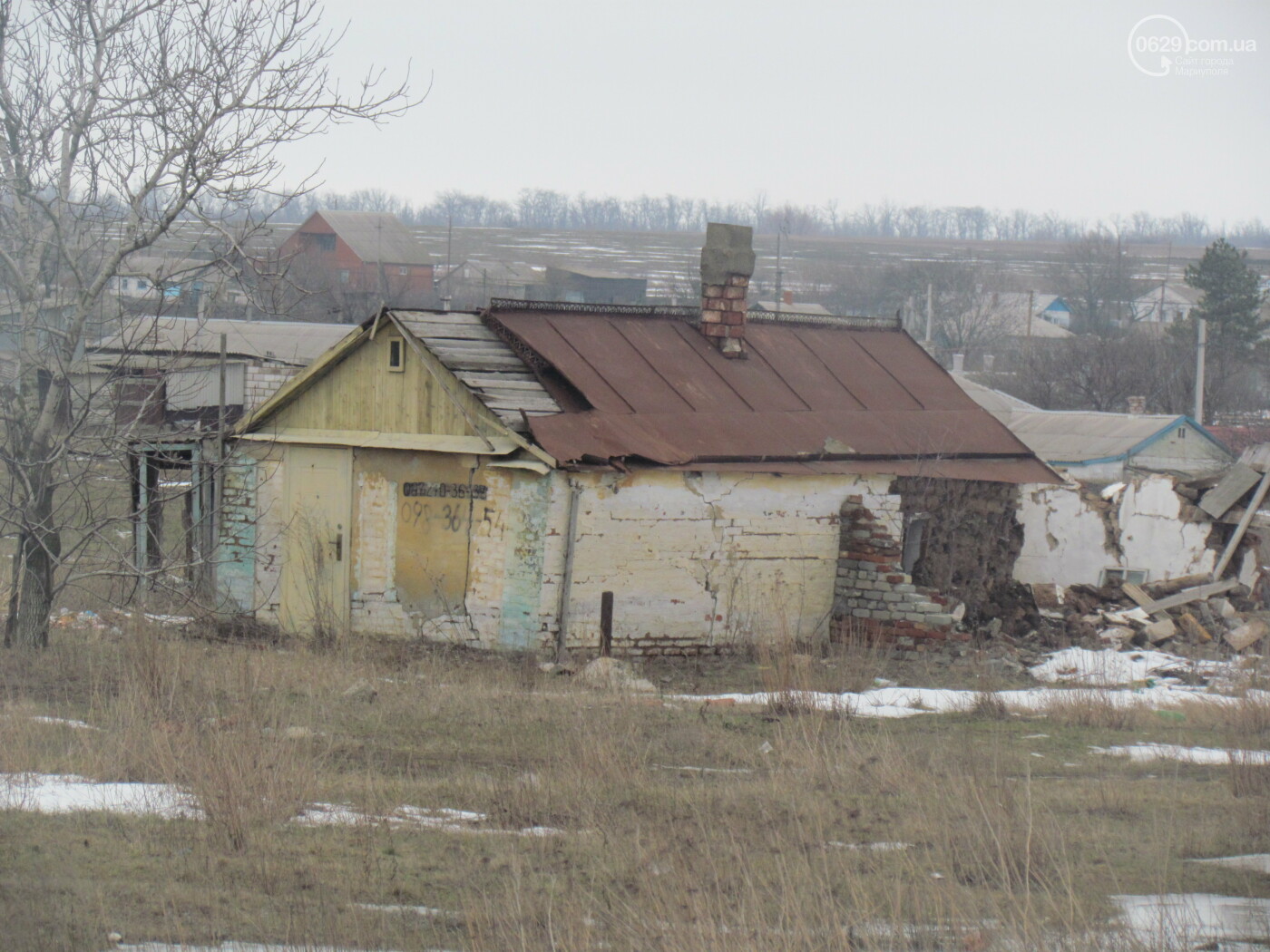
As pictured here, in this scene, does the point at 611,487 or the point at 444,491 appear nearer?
the point at 611,487

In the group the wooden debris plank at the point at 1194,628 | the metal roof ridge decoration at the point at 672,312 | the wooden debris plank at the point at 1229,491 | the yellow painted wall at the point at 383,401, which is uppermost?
the metal roof ridge decoration at the point at 672,312

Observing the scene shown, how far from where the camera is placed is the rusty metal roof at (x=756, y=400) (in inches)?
548

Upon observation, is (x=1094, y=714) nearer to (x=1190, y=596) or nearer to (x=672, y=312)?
(x=672, y=312)

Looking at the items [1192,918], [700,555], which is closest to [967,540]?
[700,555]

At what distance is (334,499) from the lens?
1483cm

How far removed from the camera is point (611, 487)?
1340cm

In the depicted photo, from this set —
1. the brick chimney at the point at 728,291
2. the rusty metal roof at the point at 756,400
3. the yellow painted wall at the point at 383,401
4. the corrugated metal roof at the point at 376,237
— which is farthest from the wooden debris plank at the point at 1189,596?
the corrugated metal roof at the point at 376,237

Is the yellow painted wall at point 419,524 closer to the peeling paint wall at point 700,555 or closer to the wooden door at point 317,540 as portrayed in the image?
the wooden door at point 317,540

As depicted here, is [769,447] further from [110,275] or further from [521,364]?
[110,275]

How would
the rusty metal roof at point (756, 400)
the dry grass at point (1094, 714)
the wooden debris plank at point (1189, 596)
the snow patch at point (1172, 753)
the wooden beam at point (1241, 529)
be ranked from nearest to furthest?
the snow patch at point (1172, 753) → the dry grass at point (1094, 714) → the rusty metal roof at point (756, 400) → the wooden debris plank at point (1189, 596) → the wooden beam at point (1241, 529)

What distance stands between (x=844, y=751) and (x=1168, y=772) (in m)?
2.10

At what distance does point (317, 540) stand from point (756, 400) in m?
5.35

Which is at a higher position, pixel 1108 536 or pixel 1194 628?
pixel 1108 536

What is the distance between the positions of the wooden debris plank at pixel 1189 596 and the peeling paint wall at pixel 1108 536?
98 centimetres
